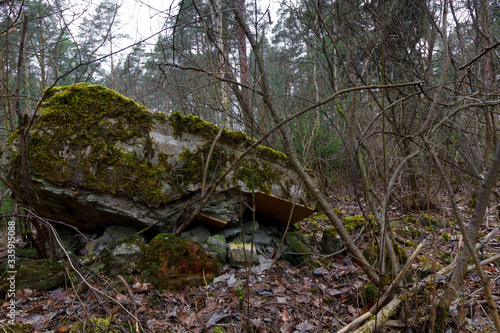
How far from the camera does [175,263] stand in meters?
2.73

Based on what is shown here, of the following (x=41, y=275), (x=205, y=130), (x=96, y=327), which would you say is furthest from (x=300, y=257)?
(x=41, y=275)

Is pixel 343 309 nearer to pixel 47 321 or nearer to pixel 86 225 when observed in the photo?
pixel 47 321

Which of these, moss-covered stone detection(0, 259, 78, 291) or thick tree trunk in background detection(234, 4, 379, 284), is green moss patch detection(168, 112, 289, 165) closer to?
thick tree trunk in background detection(234, 4, 379, 284)

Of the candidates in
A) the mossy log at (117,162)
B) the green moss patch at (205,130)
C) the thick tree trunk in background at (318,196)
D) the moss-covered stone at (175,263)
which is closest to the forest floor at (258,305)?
the moss-covered stone at (175,263)

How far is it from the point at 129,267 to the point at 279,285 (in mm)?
1527

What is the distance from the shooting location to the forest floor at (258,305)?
180 centimetres

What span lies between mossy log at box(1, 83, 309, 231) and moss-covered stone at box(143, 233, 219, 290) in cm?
42

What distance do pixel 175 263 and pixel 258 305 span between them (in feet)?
3.26

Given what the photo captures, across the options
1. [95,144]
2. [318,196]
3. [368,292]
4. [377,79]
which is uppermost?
[377,79]

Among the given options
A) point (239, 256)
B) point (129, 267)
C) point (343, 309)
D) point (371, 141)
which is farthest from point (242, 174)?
point (371, 141)

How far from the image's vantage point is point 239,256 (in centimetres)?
308

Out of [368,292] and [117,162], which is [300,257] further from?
[117,162]

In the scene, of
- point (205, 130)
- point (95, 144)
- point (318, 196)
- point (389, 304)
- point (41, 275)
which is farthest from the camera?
point (205, 130)

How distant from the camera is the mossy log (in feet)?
9.48
